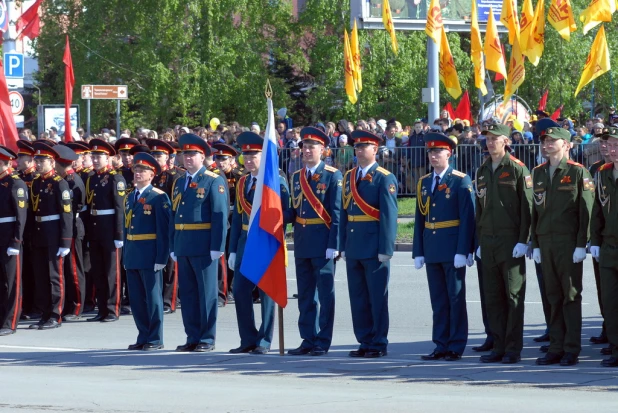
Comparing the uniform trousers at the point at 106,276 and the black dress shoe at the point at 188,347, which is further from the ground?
the uniform trousers at the point at 106,276

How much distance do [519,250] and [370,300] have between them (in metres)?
1.51

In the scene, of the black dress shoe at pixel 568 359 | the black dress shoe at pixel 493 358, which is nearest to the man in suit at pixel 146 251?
the black dress shoe at pixel 493 358

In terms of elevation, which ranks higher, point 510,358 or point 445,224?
point 445,224

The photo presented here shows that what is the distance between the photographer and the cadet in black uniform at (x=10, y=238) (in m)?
13.4

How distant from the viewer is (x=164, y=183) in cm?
1523

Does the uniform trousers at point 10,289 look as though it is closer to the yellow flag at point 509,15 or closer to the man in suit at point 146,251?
the man in suit at point 146,251

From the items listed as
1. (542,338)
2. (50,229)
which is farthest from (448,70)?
(542,338)

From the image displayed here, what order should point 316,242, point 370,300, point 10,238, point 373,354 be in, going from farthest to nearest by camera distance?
point 10,238, point 316,242, point 370,300, point 373,354

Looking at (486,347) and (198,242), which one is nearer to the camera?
(486,347)

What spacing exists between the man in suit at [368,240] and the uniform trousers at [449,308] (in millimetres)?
456

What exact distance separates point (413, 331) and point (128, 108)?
123 feet

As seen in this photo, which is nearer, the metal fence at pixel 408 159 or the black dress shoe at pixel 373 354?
the black dress shoe at pixel 373 354

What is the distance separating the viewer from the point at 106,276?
14383 mm

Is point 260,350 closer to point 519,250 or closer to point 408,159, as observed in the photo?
point 519,250
